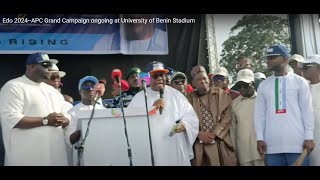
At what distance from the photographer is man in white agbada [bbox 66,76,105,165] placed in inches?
208

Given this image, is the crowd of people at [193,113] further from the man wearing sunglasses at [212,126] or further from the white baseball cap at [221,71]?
the white baseball cap at [221,71]

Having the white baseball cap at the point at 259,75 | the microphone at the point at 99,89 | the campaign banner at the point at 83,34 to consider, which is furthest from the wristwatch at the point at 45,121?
the white baseball cap at the point at 259,75

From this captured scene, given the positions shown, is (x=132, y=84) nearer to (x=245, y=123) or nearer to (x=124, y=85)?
(x=124, y=85)

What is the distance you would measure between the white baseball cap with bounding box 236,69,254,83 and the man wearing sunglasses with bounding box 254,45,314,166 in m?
0.20

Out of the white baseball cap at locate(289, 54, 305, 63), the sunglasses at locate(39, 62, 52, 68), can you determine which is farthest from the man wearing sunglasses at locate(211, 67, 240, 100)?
the sunglasses at locate(39, 62, 52, 68)

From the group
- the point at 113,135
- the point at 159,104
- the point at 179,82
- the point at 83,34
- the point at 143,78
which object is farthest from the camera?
the point at 83,34

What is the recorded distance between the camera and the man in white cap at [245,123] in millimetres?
5480

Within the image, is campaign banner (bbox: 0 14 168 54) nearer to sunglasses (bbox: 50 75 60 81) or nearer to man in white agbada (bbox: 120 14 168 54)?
man in white agbada (bbox: 120 14 168 54)

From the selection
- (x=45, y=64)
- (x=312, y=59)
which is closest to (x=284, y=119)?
(x=312, y=59)

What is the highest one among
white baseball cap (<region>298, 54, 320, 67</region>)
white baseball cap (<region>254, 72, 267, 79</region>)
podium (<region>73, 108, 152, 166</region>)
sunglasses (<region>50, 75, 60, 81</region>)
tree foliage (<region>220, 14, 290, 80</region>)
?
tree foliage (<region>220, 14, 290, 80</region>)

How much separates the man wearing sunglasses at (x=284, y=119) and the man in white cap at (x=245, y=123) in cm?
13

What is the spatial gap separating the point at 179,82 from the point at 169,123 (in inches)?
16.9

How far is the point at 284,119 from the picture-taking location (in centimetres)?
527

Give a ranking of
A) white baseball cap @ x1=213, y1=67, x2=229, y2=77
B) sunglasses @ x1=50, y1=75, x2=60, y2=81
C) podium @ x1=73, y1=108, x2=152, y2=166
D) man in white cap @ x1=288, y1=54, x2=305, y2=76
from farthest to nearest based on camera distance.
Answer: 1. white baseball cap @ x1=213, y1=67, x2=229, y2=77
2. man in white cap @ x1=288, y1=54, x2=305, y2=76
3. sunglasses @ x1=50, y1=75, x2=60, y2=81
4. podium @ x1=73, y1=108, x2=152, y2=166
